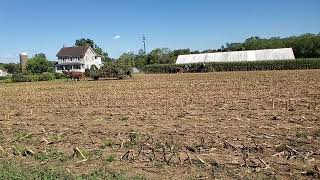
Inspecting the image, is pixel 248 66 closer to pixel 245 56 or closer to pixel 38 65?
pixel 245 56

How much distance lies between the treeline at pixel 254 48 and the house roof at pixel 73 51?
9747 millimetres

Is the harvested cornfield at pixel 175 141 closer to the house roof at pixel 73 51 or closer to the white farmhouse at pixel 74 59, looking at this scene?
the white farmhouse at pixel 74 59

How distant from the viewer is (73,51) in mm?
105125

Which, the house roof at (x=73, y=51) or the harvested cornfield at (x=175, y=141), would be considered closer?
the harvested cornfield at (x=175, y=141)

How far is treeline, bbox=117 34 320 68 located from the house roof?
32.0ft

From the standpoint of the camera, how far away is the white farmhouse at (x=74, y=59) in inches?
4075

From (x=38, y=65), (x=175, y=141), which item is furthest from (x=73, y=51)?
(x=175, y=141)

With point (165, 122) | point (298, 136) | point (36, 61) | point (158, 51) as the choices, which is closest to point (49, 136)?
point (165, 122)

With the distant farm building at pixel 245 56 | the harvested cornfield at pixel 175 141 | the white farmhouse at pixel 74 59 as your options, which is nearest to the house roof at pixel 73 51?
the white farmhouse at pixel 74 59

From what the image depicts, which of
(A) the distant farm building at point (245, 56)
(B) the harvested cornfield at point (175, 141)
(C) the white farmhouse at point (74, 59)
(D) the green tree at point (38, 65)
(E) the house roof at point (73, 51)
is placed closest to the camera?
(B) the harvested cornfield at point (175, 141)

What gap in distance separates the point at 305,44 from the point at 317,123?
97807mm

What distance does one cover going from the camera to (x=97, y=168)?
7102mm

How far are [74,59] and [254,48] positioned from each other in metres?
52.0

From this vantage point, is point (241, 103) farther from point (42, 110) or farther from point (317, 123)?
point (42, 110)
